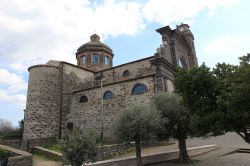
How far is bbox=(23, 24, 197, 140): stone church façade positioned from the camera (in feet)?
68.4

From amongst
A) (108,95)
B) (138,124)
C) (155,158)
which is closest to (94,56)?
(108,95)

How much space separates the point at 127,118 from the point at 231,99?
5.77 meters

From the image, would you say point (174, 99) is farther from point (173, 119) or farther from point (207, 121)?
point (207, 121)

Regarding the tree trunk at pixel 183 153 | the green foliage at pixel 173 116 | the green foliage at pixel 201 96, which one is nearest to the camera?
the green foliage at pixel 201 96

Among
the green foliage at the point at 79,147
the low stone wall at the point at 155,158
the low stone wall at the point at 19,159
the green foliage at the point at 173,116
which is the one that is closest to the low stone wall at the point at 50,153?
the low stone wall at the point at 19,159

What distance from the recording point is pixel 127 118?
460 inches

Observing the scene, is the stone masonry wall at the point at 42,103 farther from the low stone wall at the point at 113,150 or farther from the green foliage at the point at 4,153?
the green foliage at the point at 4,153

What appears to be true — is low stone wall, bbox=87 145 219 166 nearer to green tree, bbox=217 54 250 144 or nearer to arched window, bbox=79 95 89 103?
green tree, bbox=217 54 250 144

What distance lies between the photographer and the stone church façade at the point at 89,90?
20.8 metres

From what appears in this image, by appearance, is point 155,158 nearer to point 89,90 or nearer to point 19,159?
point 19,159

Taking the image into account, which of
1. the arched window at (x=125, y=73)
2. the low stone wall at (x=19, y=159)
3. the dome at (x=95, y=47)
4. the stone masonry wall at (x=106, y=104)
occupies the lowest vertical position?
the low stone wall at (x=19, y=159)

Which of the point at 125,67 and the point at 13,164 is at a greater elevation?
the point at 125,67

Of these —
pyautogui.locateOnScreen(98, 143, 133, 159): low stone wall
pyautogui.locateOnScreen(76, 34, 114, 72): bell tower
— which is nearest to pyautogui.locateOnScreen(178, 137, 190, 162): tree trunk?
pyautogui.locateOnScreen(98, 143, 133, 159): low stone wall

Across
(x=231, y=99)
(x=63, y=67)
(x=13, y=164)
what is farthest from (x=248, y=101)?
(x=63, y=67)
